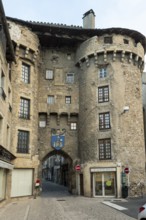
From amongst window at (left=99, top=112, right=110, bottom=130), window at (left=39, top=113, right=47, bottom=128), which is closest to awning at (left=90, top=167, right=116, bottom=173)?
window at (left=99, top=112, right=110, bottom=130)

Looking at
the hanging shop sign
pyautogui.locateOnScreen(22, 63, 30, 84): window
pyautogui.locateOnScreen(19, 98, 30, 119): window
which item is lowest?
the hanging shop sign

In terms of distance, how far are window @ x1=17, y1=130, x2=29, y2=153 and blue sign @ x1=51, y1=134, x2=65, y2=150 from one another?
2.94m

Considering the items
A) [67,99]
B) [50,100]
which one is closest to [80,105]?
[67,99]

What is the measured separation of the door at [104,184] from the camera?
2133cm

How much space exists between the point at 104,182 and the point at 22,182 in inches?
256

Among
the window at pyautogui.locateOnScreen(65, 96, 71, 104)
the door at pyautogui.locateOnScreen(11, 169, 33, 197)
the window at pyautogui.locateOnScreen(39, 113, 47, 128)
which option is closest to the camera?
the door at pyautogui.locateOnScreen(11, 169, 33, 197)

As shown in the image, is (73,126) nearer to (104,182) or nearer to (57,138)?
(57,138)

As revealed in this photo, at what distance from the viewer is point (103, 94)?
23453mm

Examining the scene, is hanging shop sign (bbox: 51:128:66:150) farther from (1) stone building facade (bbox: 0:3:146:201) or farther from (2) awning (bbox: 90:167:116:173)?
(2) awning (bbox: 90:167:116:173)

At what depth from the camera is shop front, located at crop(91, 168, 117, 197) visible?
21297 millimetres

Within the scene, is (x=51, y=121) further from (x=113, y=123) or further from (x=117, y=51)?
(x=117, y=51)

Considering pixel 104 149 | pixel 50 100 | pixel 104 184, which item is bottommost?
pixel 104 184

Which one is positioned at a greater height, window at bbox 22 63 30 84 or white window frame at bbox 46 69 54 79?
white window frame at bbox 46 69 54 79

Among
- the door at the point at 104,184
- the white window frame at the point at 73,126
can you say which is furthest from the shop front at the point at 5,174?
the door at the point at 104,184
